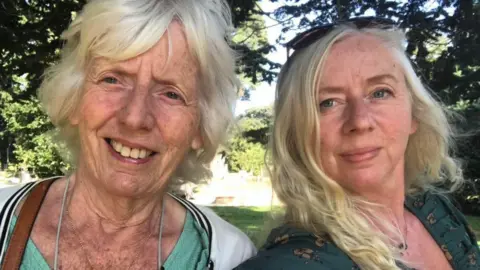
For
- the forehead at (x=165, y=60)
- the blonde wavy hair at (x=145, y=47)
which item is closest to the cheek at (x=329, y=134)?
the blonde wavy hair at (x=145, y=47)

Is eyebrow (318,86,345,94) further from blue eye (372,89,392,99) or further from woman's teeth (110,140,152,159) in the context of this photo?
woman's teeth (110,140,152,159)

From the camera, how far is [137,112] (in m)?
2.08

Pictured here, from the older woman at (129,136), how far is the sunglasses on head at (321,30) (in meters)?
0.32

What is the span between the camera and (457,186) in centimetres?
314

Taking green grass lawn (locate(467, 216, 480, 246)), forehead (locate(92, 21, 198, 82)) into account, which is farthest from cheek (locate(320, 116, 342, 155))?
green grass lawn (locate(467, 216, 480, 246))

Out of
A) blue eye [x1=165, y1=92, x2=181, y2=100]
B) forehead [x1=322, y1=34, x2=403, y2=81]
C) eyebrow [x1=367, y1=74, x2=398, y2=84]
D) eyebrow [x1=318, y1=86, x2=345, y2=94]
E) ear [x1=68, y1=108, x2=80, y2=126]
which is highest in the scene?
forehead [x1=322, y1=34, x2=403, y2=81]

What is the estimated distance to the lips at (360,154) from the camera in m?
2.16

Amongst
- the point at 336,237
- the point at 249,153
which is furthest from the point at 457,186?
the point at 249,153

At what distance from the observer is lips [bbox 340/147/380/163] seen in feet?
7.07

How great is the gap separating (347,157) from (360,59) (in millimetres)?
441

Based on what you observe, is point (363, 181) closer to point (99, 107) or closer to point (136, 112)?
point (136, 112)

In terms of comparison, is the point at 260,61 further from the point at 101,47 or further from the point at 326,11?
the point at 101,47

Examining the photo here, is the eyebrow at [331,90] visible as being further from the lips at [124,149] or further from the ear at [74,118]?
the ear at [74,118]

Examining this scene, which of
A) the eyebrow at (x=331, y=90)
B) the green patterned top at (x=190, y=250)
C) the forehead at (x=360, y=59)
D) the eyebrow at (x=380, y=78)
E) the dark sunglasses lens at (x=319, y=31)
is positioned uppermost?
the dark sunglasses lens at (x=319, y=31)
